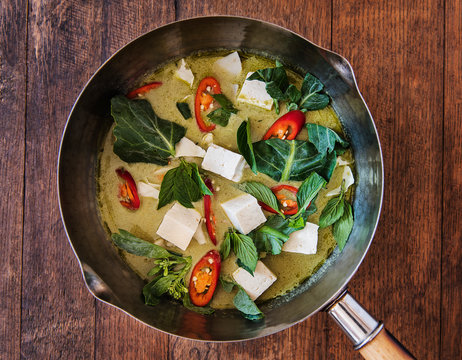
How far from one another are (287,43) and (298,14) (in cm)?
13

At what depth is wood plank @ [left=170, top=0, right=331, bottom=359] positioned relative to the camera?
5.21ft

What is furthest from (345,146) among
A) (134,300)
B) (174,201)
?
(134,300)

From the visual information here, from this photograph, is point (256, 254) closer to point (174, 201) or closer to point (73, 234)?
point (174, 201)

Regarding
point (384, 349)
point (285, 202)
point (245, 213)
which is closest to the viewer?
point (384, 349)

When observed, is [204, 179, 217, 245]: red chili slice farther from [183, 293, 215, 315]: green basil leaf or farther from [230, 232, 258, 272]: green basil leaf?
[183, 293, 215, 315]: green basil leaf

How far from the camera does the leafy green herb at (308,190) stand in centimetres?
153

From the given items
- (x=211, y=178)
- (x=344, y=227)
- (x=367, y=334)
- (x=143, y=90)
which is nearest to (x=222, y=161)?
(x=211, y=178)

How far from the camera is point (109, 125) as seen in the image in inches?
65.7

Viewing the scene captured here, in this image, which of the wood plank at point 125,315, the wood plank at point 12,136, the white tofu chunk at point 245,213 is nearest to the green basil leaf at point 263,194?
the white tofu chunk at point 245,213

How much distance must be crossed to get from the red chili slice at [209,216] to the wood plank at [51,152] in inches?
21.4

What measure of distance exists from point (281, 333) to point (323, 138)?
806 mm

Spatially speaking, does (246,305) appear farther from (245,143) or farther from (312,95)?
(312,95)

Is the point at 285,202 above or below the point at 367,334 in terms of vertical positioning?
above

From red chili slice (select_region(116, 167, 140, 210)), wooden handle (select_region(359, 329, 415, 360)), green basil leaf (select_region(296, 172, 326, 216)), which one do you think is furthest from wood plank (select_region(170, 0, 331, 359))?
red chili slice (select_region(116, 167, 140, 210))
